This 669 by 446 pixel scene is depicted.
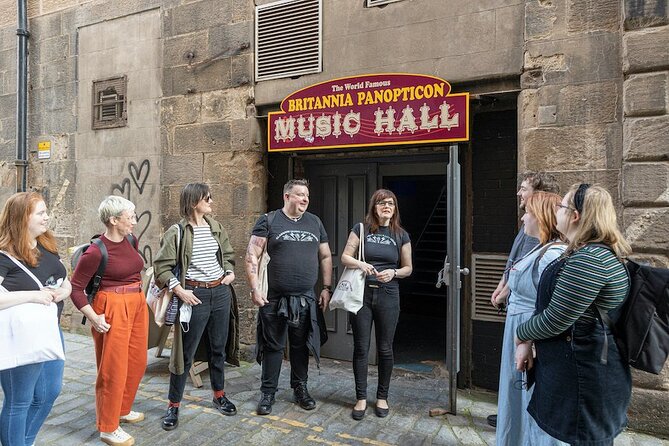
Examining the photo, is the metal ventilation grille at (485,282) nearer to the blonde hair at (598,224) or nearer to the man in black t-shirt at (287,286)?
the man in black t-shirt at (287,286)

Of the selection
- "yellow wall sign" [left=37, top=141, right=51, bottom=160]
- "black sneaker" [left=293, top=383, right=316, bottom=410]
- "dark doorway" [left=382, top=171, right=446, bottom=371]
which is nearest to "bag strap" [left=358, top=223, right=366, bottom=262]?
"black sneaker" [left=293, top=383, right=316, bottom=410]

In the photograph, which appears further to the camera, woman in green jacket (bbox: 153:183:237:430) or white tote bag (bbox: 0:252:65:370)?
woman in green jacket (bbox: 153:183:237:430)

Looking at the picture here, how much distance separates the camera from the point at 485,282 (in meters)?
4.64

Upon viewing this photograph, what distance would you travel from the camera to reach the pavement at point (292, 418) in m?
3.60

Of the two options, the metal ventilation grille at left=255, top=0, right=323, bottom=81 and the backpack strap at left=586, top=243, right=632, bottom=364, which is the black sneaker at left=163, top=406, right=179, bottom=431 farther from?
the metal ventilation grille at left=255, top=0, right=323, bottom=81

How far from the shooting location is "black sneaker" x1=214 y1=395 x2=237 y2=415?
158 inches

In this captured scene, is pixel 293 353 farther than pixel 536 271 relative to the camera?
Yes

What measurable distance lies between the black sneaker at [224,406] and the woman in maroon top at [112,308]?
0.76m

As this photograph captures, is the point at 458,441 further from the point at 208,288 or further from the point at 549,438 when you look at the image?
the point at 208,288

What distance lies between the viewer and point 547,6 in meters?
4.06

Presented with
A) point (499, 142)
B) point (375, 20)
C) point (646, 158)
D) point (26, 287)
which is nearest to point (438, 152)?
point (499, 142)

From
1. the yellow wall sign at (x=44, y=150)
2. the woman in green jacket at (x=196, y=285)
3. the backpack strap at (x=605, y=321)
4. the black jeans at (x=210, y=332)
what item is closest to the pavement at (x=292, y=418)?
the woman in green jacket at (x=196, y=285)

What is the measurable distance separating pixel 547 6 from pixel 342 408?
3779 millimetres

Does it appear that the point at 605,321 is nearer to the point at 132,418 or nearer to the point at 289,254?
the point at 289,254
